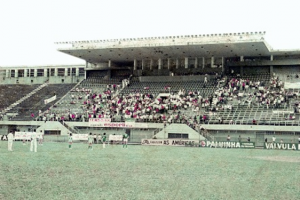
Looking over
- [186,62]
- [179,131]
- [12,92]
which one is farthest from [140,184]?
[12,92]

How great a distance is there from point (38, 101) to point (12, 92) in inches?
358

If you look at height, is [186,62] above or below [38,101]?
above

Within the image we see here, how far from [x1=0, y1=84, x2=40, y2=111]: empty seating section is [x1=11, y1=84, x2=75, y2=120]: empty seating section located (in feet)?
8.59

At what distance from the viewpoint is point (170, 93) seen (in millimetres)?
61219

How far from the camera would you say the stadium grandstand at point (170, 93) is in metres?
51.6

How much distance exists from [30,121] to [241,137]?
90.8 ft

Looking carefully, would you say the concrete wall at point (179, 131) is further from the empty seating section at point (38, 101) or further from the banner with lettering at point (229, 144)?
the empty seating section at point (38, 101)

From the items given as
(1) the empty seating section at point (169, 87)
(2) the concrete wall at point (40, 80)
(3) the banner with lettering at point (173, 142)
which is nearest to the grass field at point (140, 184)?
(3) the banner with lettering at point (173, 142)

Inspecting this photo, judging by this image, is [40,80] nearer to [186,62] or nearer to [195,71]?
[186,62]

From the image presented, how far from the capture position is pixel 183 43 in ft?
200

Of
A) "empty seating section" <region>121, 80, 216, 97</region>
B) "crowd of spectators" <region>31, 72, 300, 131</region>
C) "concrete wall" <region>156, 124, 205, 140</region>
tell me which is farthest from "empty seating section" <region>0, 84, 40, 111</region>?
"concrete wall" <region>156, 124, 205, 140</region>

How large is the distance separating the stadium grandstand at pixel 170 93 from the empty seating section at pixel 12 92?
16cm

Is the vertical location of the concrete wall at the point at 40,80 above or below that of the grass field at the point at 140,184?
above

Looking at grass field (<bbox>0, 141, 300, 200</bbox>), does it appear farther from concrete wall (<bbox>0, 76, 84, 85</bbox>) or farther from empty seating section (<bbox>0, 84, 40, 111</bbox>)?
concrete wall (<bbox>0, 76, 84, 85</bbox>)
